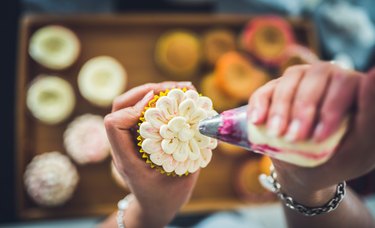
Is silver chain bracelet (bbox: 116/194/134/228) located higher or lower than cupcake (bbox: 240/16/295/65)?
lower

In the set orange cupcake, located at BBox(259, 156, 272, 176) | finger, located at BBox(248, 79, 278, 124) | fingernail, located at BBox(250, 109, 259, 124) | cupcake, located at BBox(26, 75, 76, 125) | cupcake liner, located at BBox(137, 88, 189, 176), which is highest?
finger, located at BBox(248, 79, 278, 124)

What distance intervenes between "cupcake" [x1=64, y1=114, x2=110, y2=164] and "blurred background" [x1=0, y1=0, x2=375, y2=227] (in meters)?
0.04

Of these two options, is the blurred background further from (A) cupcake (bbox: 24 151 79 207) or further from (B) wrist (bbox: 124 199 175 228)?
(B) wrist (bbox: 124 199 175 228)

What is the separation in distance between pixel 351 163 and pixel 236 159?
1.21 meters

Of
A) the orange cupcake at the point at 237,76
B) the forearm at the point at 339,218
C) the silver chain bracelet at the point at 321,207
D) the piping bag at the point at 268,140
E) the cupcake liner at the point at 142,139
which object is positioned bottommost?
the orange cupcake at the point at 237,76

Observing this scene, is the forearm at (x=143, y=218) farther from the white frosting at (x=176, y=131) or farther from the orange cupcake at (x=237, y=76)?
the orange cupcake at (x=237, y=76)

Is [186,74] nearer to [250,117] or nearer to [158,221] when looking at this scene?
[158,221]

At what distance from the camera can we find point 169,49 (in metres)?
1.72

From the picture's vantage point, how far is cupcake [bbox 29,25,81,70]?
5.38 feet

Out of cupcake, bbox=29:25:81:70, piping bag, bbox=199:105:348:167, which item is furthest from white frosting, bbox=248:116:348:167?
cupcake, bbox=29:25:81:70

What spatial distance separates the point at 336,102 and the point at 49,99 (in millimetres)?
1385

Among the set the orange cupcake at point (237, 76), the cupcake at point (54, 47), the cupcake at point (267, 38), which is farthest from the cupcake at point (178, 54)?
the cupcake at point (54, 47)

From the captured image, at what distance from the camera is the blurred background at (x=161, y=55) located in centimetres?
160

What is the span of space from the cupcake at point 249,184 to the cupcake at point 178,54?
0.47 metres
